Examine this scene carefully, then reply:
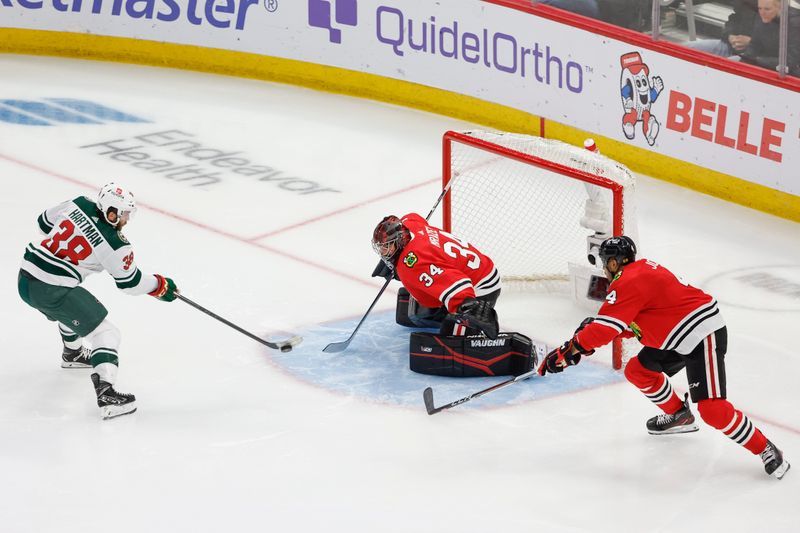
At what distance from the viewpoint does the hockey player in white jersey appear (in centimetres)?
538

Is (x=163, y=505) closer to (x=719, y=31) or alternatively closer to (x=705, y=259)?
(x=705, y=259)

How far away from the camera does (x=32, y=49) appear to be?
10734 millimetres

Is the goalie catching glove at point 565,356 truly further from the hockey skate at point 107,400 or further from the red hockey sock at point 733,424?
the hockey skate at point 107,400

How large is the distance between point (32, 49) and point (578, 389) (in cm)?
645

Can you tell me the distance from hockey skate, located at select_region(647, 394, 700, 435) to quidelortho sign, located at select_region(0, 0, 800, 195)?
2.55 meters

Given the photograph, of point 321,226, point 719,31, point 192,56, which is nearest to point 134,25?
point 192,56

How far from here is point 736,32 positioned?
301 inches

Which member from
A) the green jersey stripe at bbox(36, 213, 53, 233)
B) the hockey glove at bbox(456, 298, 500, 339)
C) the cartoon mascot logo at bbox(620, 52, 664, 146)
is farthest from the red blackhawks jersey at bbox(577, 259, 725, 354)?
the cartoon mascot logo at bbox(620, 52, 664, 146)

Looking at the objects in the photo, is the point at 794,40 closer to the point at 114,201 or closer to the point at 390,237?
the point at 390,237

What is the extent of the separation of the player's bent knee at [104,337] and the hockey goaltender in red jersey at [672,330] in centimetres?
174

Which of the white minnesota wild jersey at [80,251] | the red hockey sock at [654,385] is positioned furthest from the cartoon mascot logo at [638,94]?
the white minnesota wild jersey at [80,251]

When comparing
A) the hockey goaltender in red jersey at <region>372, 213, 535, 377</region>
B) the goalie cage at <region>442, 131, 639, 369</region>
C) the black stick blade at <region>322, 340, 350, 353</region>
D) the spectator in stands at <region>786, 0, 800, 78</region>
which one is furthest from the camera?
the spectator in stands at <region>786, 0, 800, 78</region>

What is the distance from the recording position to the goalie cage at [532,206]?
6320mm

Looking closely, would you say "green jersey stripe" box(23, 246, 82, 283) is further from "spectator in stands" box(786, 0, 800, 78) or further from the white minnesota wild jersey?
"spectator in stands" box(786, 0, 800, 78)
